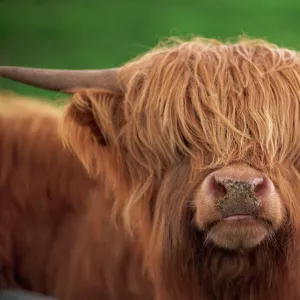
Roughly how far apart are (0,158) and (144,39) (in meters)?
2.42

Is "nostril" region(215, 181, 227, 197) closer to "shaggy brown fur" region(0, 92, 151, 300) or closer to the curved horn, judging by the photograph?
the curved horn

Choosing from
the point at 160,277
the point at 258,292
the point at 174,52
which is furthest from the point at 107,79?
the point at 258,292

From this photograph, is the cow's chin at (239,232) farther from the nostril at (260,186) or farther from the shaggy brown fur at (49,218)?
the shaggy brown fur at (49,218)

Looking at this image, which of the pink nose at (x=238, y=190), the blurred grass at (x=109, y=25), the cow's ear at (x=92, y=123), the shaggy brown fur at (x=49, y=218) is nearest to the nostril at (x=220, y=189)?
the pink nose at (x=238, y=190)

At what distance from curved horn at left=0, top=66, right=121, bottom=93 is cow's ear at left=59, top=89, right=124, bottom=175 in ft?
0.08

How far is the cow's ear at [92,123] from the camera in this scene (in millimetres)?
2143

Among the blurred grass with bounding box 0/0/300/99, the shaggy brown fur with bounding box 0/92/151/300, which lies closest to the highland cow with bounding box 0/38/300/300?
the shaggy brown fur with bounding box 0/92/151/300

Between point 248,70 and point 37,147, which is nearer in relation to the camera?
point 248,70

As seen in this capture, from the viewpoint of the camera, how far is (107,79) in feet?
7.11

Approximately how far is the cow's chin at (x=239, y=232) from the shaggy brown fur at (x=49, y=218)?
59 cm

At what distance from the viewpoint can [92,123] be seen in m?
2.20

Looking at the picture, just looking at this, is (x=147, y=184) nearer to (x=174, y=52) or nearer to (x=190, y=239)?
(x=190, y=239)

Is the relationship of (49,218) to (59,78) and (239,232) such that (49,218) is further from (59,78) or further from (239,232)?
(239,232)

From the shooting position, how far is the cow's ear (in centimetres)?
214
